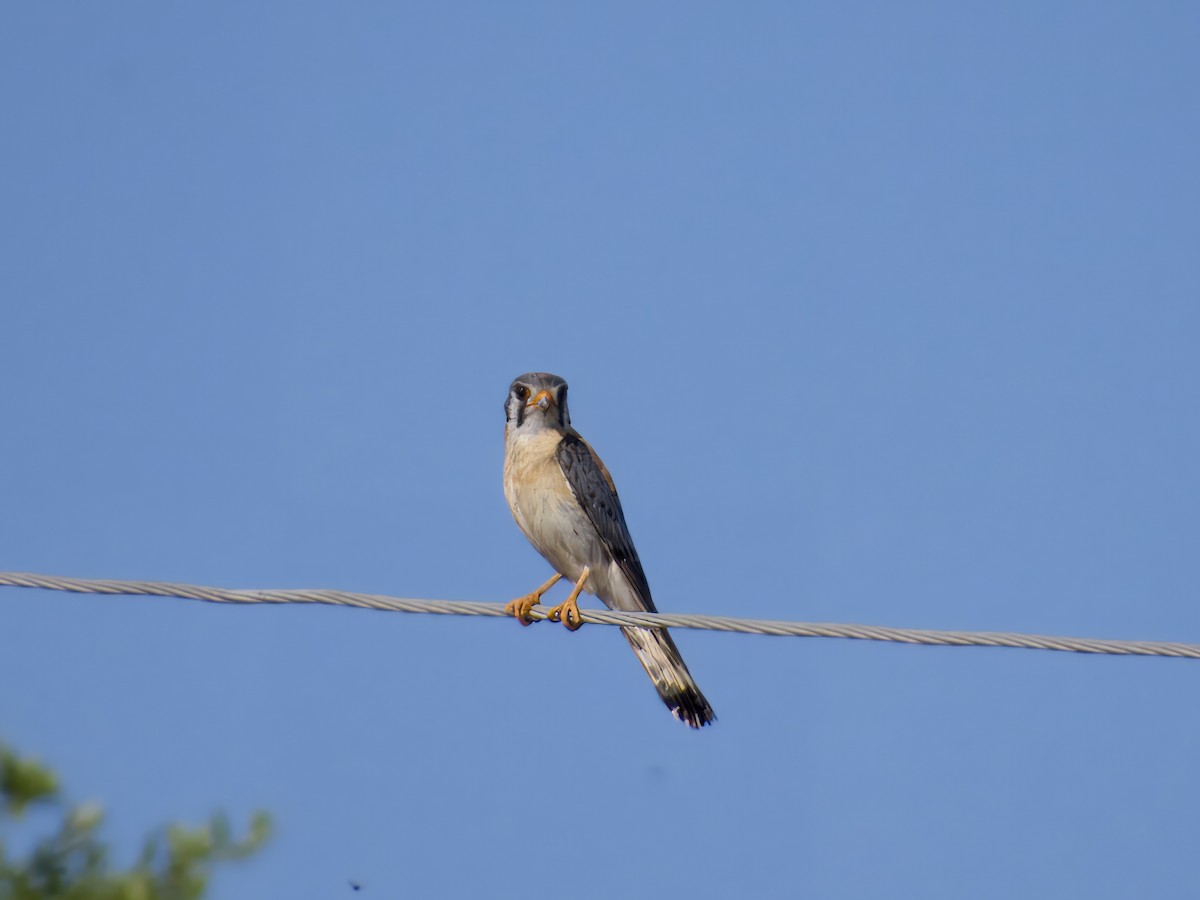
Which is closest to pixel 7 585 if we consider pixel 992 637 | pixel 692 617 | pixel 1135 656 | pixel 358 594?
pixel 358 594

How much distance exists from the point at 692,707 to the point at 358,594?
279cm

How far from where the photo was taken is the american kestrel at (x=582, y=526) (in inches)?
279

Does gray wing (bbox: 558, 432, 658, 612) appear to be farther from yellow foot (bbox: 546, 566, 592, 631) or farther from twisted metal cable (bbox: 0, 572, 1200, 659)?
twisted metal cable (bbox: 0, 572, 1200, 659)

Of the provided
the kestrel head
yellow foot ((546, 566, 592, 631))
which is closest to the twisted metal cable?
yellow foot ((546, 566, 592, 631))

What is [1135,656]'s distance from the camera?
4281 millimetres

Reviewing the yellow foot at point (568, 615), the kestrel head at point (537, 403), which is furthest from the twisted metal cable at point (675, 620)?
the kestrel head at point (537, 403)

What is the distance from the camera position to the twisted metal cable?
433 cm

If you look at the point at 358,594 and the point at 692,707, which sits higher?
the point at 692,707

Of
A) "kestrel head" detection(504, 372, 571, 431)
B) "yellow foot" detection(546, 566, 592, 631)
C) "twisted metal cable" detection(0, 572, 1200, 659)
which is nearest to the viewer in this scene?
"twisted metal cable" detection(0, 572, 1200, 659)

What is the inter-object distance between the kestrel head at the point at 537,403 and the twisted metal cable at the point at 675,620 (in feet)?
9.22

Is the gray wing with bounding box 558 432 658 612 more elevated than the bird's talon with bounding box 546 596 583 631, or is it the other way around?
the gray wing with bounding box 558 432 658 612

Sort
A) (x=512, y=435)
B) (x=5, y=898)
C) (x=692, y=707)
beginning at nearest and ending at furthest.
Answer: (x=5, y=898)
(x=692, y=707)
(x=512, y=435)

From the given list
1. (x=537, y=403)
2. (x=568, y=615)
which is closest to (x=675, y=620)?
(x=568, y=615)

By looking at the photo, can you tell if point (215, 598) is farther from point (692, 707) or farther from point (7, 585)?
point (692, 707)
